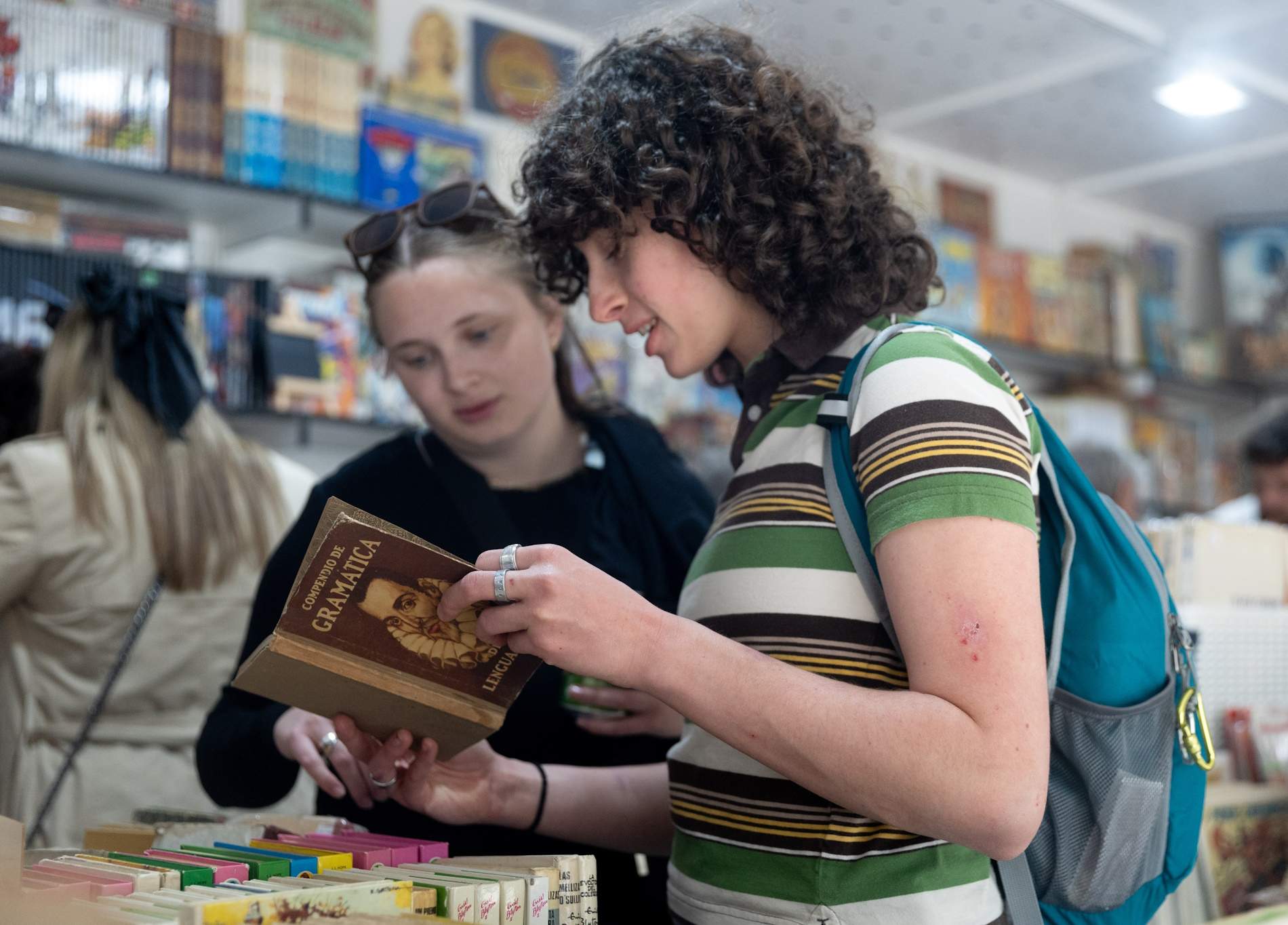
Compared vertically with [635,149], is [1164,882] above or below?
below

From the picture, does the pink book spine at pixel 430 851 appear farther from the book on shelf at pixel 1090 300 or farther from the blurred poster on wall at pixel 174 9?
the book on shelf at pixel 1090 300

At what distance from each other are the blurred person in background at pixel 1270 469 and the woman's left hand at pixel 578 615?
357cm

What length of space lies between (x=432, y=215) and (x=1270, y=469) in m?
3.43

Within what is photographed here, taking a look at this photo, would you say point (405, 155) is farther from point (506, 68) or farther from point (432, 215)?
point (432, 215)

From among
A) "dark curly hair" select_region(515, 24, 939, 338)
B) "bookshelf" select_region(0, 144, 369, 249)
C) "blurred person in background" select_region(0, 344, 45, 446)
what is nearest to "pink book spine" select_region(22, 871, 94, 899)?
"dark curly hair" select_region(515, 24, 939, 338)

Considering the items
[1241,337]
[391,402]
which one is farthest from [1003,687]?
[1241,337]

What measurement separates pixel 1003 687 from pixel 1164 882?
1.49 ft

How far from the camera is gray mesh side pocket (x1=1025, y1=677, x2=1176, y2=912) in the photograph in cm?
115

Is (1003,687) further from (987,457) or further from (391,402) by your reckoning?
(391,402)

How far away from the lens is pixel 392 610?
1.11 m

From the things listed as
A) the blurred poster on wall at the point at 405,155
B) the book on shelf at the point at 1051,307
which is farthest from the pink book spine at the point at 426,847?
the book on shelf at the point at 1051,307

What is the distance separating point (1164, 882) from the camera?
4.09 ft

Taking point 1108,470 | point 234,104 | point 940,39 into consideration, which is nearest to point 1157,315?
point 1108,470

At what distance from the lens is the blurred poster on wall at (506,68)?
3.88 metres
